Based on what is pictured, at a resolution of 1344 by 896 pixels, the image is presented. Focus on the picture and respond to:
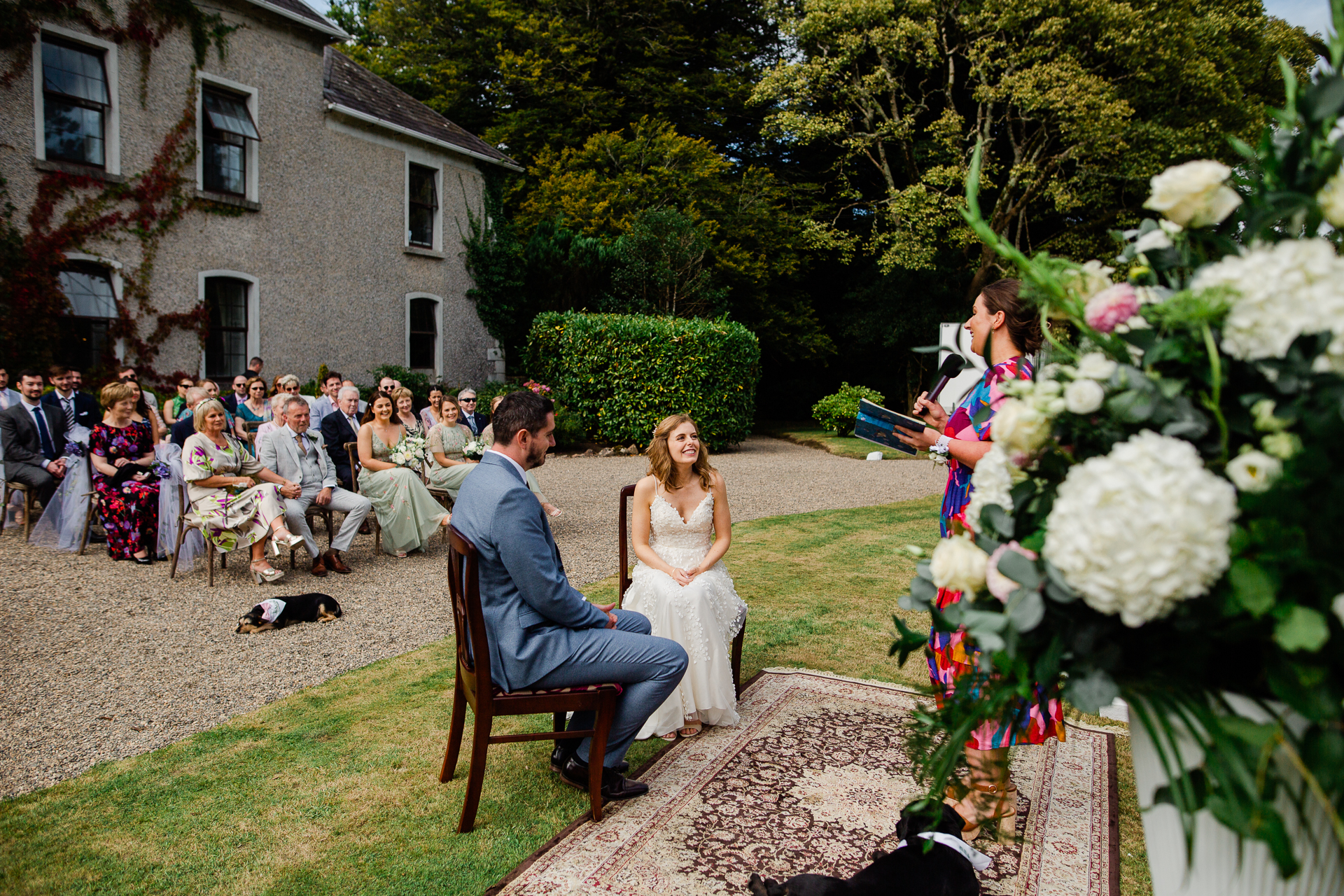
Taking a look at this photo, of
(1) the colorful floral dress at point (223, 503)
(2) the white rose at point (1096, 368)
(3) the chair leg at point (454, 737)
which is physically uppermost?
(2) the white rose at point (1096, 368)

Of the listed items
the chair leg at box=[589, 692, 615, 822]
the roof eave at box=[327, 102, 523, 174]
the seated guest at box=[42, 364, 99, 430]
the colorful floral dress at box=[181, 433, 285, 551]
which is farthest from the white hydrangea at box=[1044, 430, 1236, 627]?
the roof eave at box=[327, 102, 523, 174]

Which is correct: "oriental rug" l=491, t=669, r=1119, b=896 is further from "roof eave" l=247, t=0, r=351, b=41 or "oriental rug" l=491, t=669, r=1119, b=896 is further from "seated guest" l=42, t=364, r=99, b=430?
"roof eave" l=247, t=0, r=351, b=41

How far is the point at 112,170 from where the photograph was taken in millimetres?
12633

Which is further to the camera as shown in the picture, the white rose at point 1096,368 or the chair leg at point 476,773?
the chair leg at point 476,773

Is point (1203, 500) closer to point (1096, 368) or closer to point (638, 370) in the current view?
point (1096, 368)

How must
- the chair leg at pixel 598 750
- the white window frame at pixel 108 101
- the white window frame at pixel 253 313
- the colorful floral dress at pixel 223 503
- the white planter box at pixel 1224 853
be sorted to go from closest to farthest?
the white planter box at pixel 1224 853 < the chair leg at pixel 598 750 < the colorful floral dress at pixel 223 503 < the white window frame at pixel 108 101 < the white window frame at pixel 253 313

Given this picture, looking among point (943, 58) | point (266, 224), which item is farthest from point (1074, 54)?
point (266, 224)

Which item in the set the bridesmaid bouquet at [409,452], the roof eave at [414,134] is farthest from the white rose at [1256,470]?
the roof eave at [414,134]

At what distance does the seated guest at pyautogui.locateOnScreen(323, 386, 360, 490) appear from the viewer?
30.1 ft

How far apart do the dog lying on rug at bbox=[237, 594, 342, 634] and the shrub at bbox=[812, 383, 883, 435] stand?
16.4 m

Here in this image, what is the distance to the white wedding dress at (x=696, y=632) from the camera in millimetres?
4199

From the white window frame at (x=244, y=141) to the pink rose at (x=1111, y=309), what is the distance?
614 inches

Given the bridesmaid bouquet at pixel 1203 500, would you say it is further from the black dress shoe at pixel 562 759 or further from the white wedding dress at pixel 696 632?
the white wedding dress at pixel 696 632

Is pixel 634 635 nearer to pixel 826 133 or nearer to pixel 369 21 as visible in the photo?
pixel 826 133
